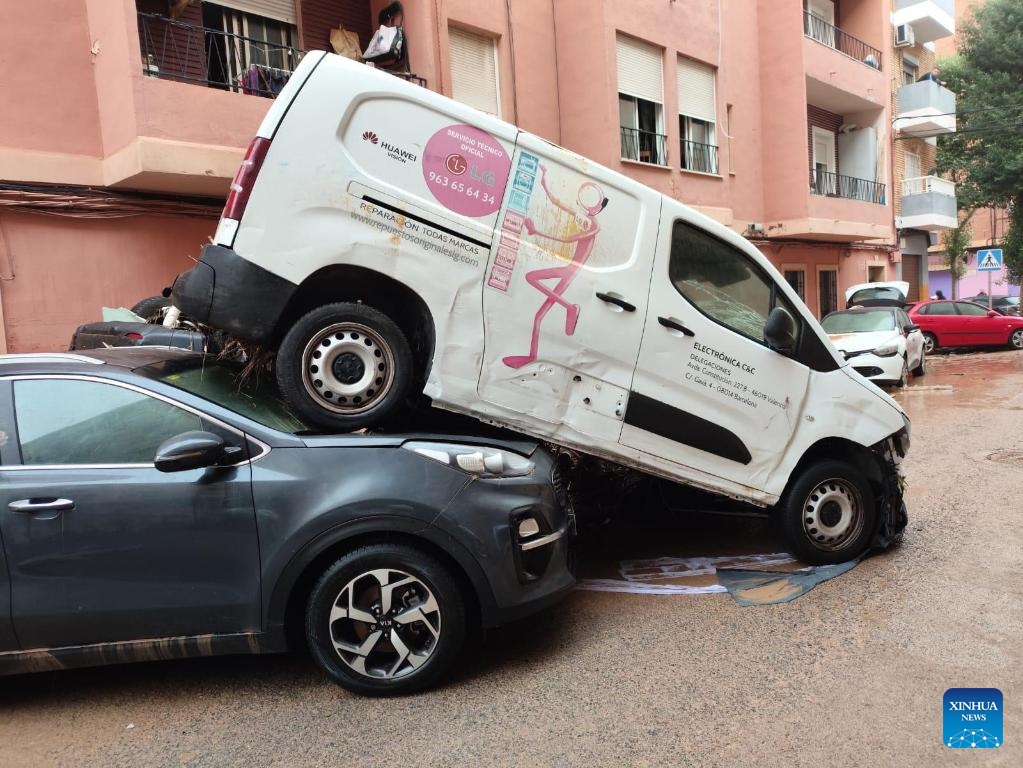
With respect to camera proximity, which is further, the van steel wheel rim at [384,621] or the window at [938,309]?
the window at [938,309]

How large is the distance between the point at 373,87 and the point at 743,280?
2.43 m

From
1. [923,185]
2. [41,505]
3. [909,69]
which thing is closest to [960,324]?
[923,185]

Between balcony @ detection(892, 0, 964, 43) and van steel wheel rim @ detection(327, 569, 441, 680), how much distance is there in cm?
2803

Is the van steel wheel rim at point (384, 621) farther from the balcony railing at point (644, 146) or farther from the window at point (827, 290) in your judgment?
the window at point (827, 290)

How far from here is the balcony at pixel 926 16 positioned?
24.1 m

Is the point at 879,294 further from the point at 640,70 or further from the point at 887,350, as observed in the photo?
the point at 640,70

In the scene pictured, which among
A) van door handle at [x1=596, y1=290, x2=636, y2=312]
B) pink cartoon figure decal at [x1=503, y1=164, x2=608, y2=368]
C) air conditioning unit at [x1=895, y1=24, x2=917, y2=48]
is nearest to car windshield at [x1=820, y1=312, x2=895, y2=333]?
van door handle at [x1=596, y1=290, x2=636, y2=312]

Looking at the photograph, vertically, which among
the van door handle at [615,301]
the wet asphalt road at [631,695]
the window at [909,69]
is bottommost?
the wet asphalt road at [631,695]

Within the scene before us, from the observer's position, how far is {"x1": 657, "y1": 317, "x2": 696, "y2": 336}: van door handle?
415cm

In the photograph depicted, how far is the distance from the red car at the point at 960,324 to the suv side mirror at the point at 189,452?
19.7 metres

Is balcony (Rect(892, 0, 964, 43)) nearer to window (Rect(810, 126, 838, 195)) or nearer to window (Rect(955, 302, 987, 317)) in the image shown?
window (Rect(810, 126, 838, 195))

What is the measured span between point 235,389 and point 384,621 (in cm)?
140

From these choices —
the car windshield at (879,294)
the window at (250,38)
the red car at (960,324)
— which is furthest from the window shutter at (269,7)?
the red car at (960,324)

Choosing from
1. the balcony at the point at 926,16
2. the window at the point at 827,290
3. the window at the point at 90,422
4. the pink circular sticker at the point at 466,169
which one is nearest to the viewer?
the window at the point at 90,422
